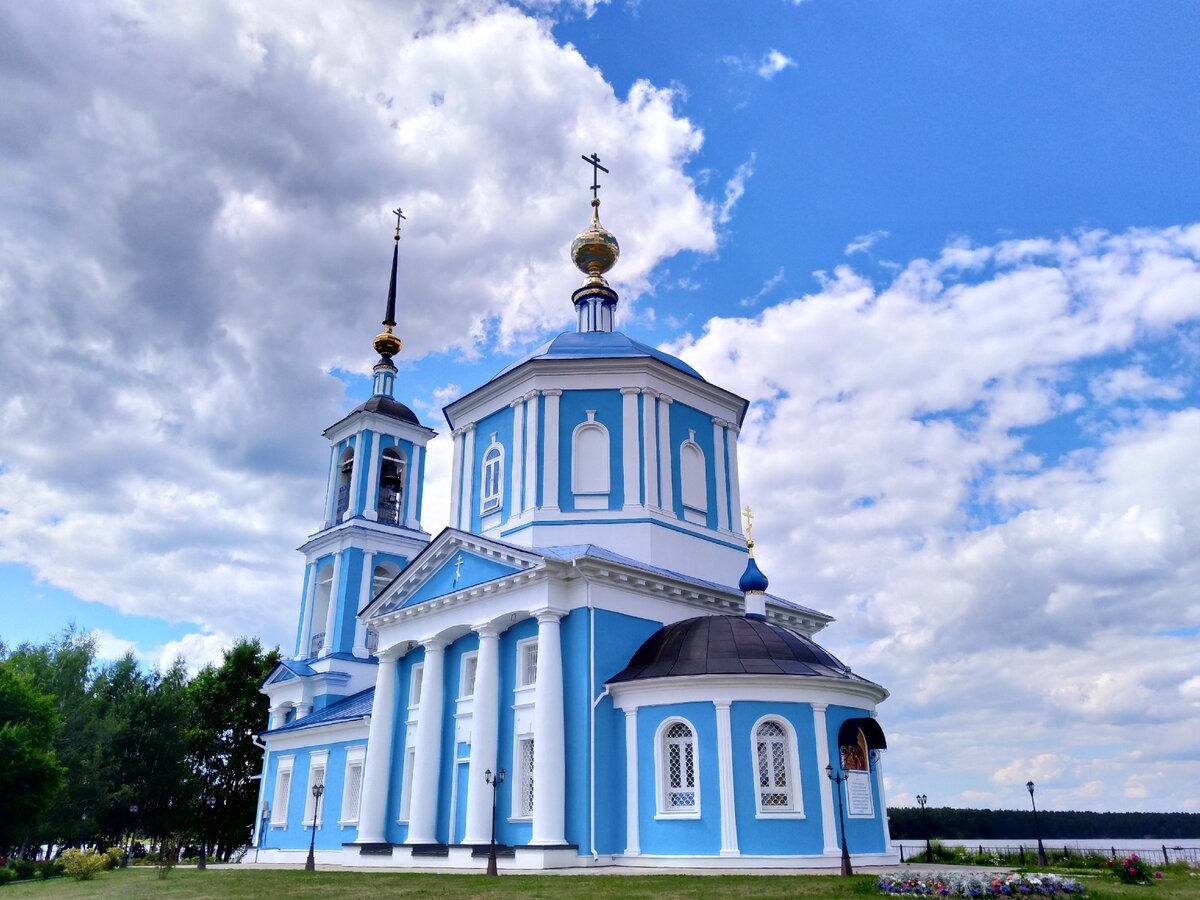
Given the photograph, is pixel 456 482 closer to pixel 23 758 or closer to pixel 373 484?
pixel 373 484

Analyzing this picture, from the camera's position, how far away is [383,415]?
32.2 m

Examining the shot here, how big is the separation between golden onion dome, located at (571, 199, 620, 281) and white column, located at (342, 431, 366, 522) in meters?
11.5

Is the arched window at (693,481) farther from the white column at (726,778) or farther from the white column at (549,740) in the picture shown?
the white column at (726,778)

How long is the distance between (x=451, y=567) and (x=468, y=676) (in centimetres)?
233

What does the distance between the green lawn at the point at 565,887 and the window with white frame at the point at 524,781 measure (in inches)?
101

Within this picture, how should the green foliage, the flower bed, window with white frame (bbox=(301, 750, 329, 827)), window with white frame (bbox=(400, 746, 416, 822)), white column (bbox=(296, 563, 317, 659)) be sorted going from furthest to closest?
1. white column (bbox=(296, 563, 317, 659))
2. window with white frame (bbox=(301, 750, 329, 827))
3. the green foliage
4. window with white frame (bbox=(400, 746, 416, 822))
5. the flower bed

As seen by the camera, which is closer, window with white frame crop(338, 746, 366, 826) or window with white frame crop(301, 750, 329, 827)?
window with white frame crop(338, 746, 366, 826)

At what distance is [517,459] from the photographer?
2083cm

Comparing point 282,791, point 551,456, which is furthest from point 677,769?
point 282,791

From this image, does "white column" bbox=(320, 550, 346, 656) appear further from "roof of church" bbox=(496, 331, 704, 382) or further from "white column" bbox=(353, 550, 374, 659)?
"roof of church" bbox=(496, 331, 704, 382)

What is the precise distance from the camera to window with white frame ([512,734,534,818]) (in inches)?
672

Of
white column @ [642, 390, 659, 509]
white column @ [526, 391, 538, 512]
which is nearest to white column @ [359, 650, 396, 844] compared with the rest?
white column @ [526, 391, 538, 512]

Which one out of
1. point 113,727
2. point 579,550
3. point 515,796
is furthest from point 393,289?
point 515,796

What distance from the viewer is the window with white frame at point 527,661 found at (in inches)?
A: 709
